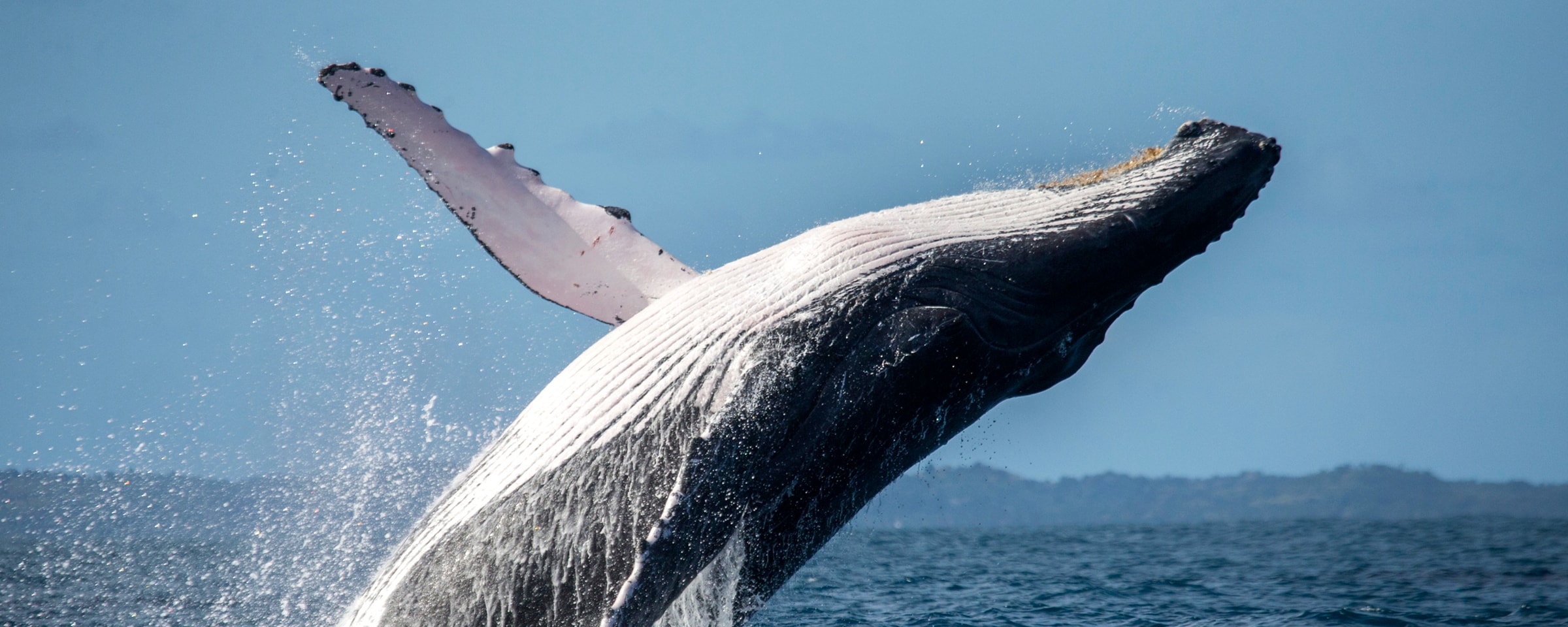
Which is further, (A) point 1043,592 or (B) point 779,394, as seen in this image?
(A) point 1043,592

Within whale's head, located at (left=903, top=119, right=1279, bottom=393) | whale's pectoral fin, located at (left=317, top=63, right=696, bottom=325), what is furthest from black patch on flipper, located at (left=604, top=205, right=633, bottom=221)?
whale's head, located at (left=903, top=119, right=1279, bottom=393)

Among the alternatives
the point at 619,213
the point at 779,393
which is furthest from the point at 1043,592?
the point at 779,393

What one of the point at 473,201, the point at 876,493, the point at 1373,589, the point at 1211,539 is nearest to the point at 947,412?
the point at 876,493

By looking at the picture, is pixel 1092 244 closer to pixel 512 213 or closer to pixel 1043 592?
pixel 512 213

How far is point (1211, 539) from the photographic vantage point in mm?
65062

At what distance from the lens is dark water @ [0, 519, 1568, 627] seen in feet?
35.3

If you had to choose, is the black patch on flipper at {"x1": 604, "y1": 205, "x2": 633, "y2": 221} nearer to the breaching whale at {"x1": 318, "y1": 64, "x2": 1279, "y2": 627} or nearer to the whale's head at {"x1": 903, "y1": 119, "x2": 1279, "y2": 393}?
the breaching whale at {"x1": 318, "y1": 64, "x2": 1279, "y2": 627}

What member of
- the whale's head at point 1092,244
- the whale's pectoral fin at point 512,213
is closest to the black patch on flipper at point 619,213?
the whale's pectoral fin at point 512,213

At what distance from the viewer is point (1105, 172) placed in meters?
4.41

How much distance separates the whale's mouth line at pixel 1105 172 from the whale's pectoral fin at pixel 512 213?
6.84 ft

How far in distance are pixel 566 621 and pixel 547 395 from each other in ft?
3.34

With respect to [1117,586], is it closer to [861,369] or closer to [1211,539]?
[861,369]

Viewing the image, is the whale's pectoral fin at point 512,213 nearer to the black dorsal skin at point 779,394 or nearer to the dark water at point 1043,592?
the black dorsal skin at point 779,394

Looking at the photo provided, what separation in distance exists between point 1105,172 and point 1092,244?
22.1 inches
